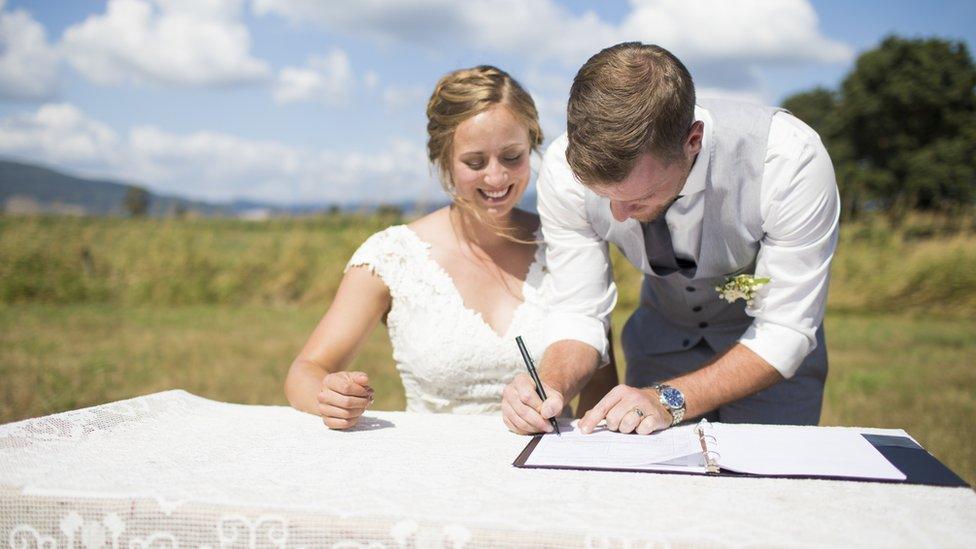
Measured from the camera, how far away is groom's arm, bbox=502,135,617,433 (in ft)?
8.07

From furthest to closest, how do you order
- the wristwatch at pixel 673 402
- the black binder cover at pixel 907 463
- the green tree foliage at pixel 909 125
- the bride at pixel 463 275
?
the green tree foliage at pixel 909 125 < the bride at pixel 463 275 < the wristwatch at pixel 673 402 < the black binder cover at pixel 907 463

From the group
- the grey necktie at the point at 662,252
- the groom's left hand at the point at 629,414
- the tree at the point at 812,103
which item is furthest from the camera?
the tree at the point at 812,103

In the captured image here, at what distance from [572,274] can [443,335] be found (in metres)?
0.53

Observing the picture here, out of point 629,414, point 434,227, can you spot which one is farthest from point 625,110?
point 434,227

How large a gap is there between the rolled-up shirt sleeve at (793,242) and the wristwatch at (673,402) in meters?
0.39

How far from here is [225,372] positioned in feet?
21.6

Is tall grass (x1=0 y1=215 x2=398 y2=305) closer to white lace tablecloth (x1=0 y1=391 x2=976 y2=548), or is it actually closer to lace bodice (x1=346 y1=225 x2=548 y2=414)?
lace bodice (x1=346 y1=225 x2=548 y2=414)

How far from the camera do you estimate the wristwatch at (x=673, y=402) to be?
198 cm

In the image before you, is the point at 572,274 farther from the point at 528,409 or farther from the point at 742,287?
the point at 528,409

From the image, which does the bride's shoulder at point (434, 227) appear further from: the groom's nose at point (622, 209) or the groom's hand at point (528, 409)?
the groom's hand at point (528, 409)

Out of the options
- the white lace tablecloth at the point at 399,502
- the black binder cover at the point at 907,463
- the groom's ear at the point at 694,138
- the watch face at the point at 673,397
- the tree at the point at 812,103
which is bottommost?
the white lace tablecloth at the point at 399,502

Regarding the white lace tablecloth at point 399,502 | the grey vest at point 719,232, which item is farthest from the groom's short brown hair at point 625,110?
the white lace tablecloth at point 399,502

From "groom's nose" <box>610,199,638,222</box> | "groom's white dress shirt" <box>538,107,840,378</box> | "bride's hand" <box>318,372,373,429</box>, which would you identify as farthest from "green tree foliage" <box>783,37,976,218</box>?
"bride's hand" <box>318,372,373,429</box>

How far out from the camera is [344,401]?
1913 mm
